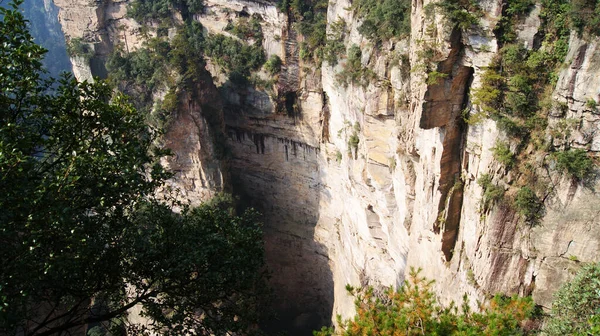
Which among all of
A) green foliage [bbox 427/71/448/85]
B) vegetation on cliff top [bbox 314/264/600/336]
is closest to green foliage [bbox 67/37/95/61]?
green foliage [bbox 427/71/448/85]

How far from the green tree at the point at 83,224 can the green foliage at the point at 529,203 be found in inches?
217

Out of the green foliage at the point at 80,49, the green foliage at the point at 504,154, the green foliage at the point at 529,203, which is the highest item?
the green foliage at the point at 80,49

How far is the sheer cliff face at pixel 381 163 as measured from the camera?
30.9 feet

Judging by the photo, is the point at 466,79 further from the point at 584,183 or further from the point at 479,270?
the point at 479,270

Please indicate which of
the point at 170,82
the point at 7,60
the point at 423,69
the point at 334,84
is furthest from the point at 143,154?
the point at 170,82

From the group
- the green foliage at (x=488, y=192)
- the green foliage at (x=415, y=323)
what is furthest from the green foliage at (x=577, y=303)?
the green foliage at (x=488, y=192)

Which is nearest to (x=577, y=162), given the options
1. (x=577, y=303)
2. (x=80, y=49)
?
(x=577, y=303)

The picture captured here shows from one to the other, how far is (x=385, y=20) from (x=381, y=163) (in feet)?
15.5

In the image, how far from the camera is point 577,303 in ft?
26.2

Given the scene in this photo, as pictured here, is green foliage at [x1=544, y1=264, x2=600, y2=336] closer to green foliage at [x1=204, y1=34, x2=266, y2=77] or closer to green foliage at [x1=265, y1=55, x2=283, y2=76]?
green foliage at [x1=265, y1=55, x2=283, y2=76]

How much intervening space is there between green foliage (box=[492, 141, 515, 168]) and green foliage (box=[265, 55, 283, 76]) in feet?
44.1

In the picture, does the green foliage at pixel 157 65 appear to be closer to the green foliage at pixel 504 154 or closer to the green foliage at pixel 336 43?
the green foliage at pixel 336 43

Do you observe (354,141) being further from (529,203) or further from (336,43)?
(529,203)

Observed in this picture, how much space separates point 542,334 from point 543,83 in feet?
15.5
